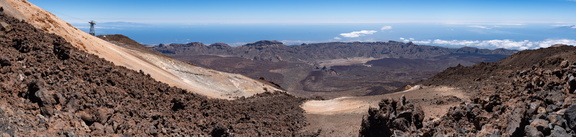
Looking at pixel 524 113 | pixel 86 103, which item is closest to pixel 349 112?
pixel 524 113

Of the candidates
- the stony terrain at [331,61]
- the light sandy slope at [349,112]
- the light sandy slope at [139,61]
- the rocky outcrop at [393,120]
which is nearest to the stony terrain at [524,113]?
the rocky outcrop at [393,120]

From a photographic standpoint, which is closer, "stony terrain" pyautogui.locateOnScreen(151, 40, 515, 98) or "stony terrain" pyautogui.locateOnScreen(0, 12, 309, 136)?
"stony terrain" pyautogui.locateOnScreen(0, 12, 309, 136)

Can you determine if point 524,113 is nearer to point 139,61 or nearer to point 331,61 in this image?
point 139,61

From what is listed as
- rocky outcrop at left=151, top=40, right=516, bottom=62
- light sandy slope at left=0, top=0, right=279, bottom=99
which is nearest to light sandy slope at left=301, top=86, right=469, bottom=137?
light sandy slope at left=0, top=0, right=279, bottom=99

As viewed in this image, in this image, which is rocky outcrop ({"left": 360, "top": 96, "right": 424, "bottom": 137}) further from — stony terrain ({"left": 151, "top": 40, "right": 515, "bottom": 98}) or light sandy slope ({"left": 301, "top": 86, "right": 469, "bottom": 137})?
stony terrain ({"left": 151, "top": 40, "right": 515, "bottom": 98})

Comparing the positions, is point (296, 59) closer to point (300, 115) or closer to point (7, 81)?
point (300, 115)
